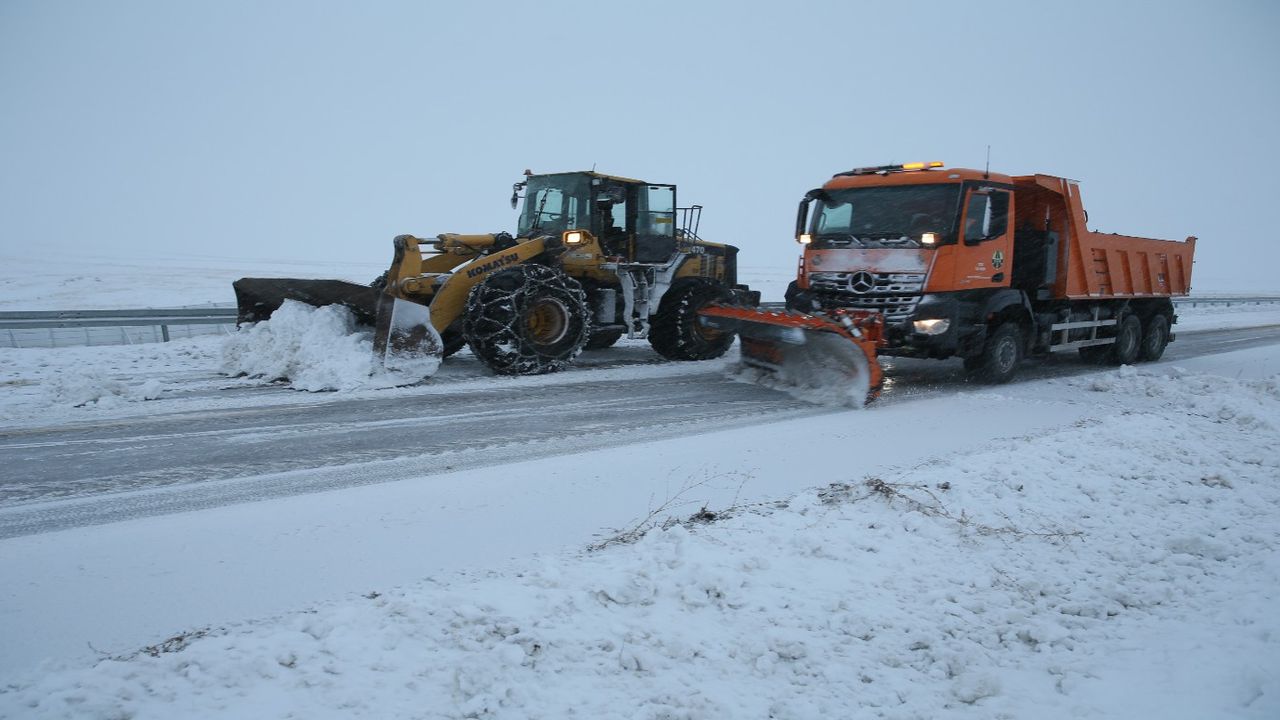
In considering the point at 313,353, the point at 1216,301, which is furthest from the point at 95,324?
the point at 1216,301

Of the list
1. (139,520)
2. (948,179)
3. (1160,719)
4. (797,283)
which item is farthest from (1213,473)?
(139,520)

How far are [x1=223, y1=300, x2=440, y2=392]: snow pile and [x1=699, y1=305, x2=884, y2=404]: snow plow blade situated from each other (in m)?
3.64

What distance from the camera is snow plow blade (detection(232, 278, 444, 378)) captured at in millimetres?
8414

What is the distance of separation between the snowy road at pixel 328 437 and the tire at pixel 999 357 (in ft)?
1.03

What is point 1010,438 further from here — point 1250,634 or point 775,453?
point 1250,634

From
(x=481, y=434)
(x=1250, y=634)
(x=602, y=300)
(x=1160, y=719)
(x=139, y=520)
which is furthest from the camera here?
(x=602, y=300)

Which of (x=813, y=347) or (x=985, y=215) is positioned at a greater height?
(x=985, y=215)

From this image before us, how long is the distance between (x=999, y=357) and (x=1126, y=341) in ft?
13.4

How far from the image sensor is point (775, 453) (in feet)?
18.7

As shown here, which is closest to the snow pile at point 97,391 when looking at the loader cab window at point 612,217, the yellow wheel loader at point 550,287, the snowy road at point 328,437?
the snowy road at point 328,437

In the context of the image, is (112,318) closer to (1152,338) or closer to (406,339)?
(406,339)

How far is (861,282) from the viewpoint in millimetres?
8805

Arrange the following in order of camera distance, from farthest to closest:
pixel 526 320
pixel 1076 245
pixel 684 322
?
pixel 684 322, pixel 1076 245, pixel 526 320

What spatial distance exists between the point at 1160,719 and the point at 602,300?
8534 millimetres
